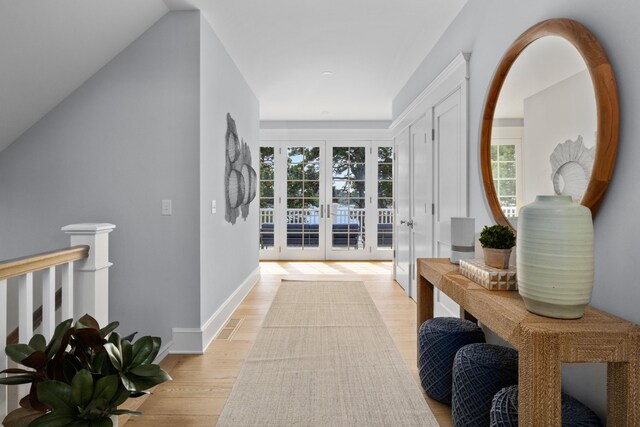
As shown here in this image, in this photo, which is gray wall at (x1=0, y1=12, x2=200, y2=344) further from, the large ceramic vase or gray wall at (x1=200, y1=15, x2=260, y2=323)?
the large ceramic vase

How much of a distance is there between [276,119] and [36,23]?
452cm

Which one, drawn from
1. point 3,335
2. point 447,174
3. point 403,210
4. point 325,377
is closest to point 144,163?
point 3,335

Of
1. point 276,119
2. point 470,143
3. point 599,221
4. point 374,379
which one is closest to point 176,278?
point 374,379

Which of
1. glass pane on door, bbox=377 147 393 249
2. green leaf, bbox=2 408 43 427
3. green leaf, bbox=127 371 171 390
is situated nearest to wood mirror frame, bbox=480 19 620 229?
green leaf, bbox=127 371 171 390

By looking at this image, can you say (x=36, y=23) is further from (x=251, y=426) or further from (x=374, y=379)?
(x=374, y=379)

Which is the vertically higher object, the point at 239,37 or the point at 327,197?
the point at 239,37

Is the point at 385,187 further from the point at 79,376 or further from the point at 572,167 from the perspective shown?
the point at 79,376

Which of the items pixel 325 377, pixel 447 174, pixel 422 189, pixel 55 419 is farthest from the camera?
pixel 422 189

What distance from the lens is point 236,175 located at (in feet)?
12.1

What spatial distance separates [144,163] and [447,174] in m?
2.33

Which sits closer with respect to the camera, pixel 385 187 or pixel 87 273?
pixel 87 273

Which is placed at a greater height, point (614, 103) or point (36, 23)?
point (36, 23)

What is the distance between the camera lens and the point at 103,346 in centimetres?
149

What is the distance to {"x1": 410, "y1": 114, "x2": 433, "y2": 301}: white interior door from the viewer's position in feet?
11.3
